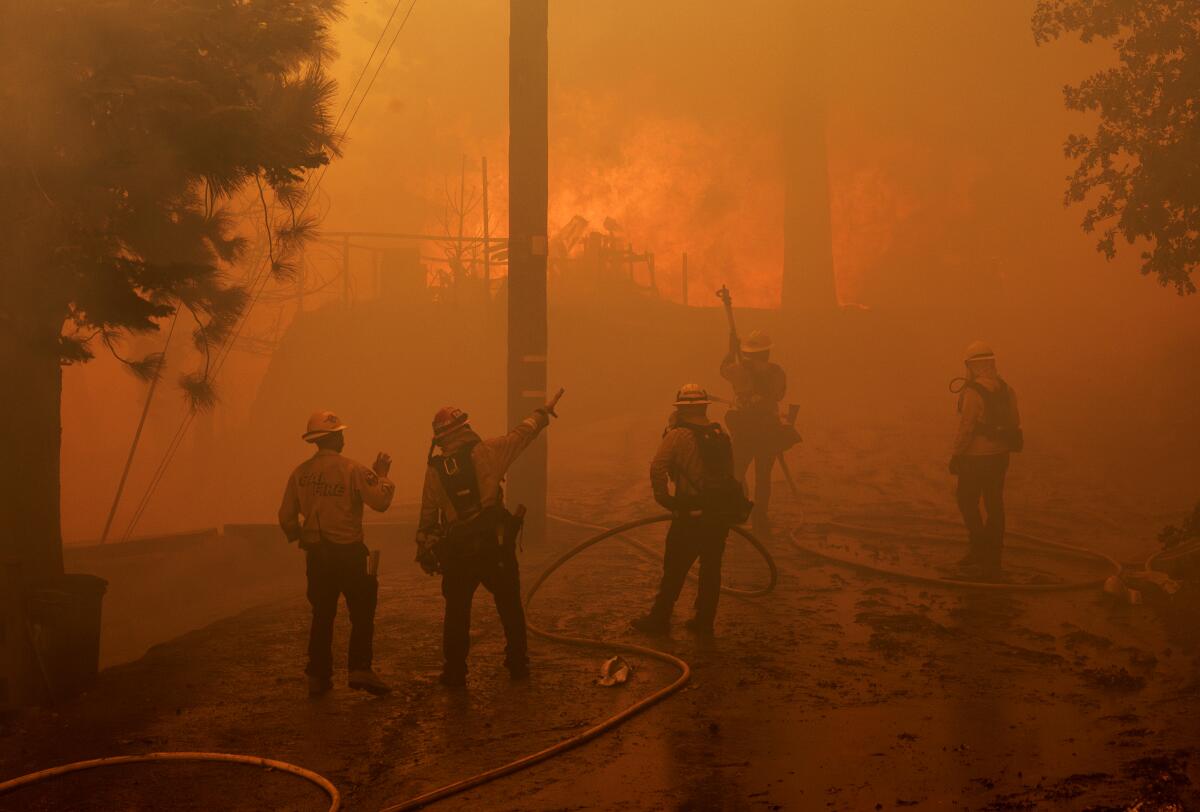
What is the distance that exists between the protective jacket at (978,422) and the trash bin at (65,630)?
753 cm

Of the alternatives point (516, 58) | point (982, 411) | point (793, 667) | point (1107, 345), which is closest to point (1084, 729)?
point (793, 667)

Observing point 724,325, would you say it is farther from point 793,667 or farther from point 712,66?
point 793,667

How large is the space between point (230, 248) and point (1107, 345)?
67.2ft

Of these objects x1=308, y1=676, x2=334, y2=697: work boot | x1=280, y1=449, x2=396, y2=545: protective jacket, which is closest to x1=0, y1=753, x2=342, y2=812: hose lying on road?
x1=308, y1=676, x2=334, y2=697: work boot

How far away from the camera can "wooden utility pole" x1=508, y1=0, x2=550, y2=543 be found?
40.1ft

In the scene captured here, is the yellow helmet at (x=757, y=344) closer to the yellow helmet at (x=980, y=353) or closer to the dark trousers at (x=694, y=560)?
the yellow helmet at (x=980, y=353)

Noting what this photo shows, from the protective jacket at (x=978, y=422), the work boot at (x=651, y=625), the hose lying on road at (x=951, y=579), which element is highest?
the protective jacket at (x=978, y=422)

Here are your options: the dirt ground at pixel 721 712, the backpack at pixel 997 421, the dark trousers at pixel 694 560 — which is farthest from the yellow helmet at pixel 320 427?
the backpack at pixel 997 421

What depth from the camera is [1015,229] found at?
36000mm

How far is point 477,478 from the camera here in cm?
745

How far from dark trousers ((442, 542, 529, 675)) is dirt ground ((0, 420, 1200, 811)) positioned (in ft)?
0.77

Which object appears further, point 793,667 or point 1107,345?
point 1107,345

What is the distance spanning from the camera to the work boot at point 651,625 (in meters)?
8.62

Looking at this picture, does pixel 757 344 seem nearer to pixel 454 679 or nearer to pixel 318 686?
pixel 454 679
